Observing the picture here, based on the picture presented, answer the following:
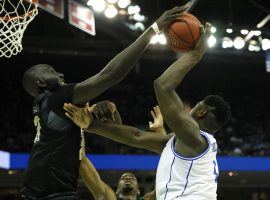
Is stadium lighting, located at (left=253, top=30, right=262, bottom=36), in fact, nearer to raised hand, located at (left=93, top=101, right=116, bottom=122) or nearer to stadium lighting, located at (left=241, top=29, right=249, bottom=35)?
stadium lighting, located at (left=241, top=29, right=249, bottom=35)

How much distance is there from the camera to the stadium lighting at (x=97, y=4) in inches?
396

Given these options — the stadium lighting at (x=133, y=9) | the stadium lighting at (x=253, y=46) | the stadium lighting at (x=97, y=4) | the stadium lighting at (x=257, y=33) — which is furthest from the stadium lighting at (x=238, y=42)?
the stadium lighting at (x=97, y=4)

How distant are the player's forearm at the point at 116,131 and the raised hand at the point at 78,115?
209mm

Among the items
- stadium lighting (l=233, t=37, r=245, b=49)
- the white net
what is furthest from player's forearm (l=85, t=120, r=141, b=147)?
stadium lighting (l=233, t=37, r=245, b=49)

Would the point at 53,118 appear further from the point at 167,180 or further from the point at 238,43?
the point at 238,43

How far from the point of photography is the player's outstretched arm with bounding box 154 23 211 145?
115 inches

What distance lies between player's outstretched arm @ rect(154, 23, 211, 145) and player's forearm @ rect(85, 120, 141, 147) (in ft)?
1.69

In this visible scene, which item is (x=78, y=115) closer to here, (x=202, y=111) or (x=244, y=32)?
(x=202, y=111)

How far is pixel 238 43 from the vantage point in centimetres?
1225

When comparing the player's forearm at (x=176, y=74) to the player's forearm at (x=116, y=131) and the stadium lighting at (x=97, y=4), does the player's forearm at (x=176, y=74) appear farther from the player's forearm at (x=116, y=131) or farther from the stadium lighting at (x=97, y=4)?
the stadium lighting at (x=97, y=4)

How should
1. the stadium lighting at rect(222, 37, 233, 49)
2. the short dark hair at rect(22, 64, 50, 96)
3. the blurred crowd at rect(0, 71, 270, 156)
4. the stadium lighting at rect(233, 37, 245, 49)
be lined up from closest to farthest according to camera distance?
the short dark hair at rect(22, 64, 50, 96) < the stadium lighting at rect(222, 37, 233, 49) < the stadium lighting at rect(233, 37, 245, 49) < the blurred crowd at rect(0, 71, 270, 156)

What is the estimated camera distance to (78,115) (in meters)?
2.87

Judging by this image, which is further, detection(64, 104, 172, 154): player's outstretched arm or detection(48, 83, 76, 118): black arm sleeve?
detection(64, 104, 172, 154): player's outstretched arm

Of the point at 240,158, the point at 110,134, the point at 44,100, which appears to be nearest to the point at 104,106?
the point at 110,134
